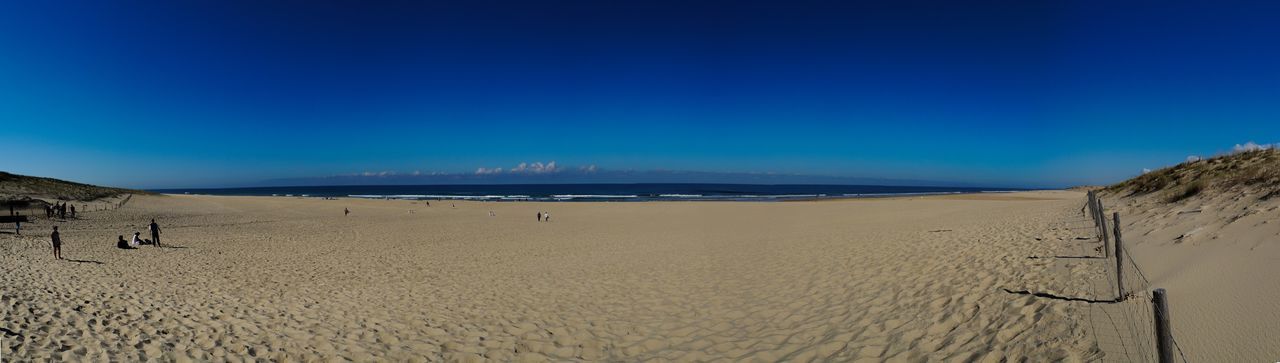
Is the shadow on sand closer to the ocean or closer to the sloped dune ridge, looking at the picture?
the sloped dune ridge

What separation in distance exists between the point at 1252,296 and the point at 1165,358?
3.27 meters

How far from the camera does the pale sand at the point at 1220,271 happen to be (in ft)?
15.4

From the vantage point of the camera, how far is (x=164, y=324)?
8062 mm

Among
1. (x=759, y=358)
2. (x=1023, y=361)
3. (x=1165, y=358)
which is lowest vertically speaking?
(x=759, y=358)

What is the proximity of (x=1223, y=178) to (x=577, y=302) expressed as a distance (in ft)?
56.5

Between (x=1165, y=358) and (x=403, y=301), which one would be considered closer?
(x=1165, y=358)

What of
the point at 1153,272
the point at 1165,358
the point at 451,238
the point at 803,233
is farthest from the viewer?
the point at 451,238

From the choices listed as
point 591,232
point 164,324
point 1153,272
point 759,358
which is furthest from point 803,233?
point 164,324

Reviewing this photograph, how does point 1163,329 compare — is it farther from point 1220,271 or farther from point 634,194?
point 634,194

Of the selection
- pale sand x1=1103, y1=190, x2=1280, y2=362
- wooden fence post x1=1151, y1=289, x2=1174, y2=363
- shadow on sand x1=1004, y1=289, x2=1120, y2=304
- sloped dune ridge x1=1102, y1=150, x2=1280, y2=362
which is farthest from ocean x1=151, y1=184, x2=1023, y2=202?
wooden fence post x1=1151, y1=289, x2=1174, y2=363

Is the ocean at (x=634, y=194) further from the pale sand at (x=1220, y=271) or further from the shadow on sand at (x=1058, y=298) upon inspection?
the shadow on sand at (x=1058, y=298)

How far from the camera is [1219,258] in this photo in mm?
7215

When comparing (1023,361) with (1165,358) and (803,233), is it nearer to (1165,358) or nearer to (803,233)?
(1165,358)

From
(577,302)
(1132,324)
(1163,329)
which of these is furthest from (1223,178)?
(577,302)
